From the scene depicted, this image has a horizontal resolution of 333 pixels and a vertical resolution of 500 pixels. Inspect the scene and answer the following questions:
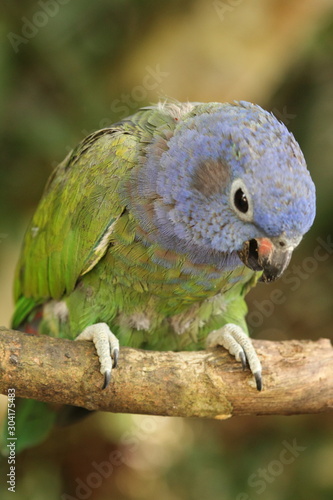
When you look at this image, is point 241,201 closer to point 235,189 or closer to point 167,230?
point 235,189

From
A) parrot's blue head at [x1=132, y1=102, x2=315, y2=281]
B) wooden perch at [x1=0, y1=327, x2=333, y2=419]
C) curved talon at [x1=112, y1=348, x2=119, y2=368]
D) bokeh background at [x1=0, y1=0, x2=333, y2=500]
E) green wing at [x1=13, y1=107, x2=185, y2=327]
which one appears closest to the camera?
parrot's blue head at [x1=132, y1=102, x2=315, y2=281]

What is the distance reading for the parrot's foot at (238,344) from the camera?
88.2 inches

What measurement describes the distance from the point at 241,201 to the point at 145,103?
1.96 metres

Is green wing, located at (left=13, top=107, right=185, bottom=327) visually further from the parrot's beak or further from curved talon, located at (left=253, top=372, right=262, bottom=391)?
curved talon, located at (left=253, top=372, right=262, bottom=391)

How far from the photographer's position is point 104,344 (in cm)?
220

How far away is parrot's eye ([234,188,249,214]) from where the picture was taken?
1913 millimetres

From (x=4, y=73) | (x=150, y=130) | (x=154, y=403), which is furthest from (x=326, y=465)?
(x=4, y=73)

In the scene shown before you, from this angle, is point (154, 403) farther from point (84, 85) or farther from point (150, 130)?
point (84, 85)

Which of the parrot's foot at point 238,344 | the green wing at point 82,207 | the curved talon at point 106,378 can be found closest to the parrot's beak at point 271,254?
the parrot's foot at point 238,344

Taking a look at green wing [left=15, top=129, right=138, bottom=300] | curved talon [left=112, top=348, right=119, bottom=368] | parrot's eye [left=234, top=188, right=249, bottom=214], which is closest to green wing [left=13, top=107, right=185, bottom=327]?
green wing [left=15, top=129, right=138, bottom=300]

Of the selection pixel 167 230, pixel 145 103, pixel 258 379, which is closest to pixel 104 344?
pixel 167 230

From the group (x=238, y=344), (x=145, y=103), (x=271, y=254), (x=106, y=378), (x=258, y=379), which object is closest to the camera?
(x=271, y=254)

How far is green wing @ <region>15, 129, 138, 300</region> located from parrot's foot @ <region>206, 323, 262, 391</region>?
2.09ft

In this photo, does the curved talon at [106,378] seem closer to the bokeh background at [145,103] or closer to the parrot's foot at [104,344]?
the parrot's foot at [104,344]
